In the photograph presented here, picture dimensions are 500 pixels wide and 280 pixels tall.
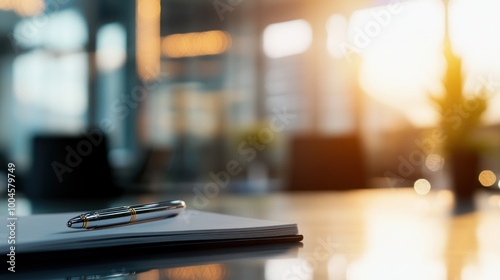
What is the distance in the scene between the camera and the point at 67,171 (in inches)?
76.2

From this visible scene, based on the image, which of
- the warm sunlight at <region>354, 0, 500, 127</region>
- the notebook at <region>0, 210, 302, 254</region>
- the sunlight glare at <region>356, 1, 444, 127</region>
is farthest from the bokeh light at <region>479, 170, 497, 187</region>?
the sunlight glare at <region>356, 1, 444, 127</region>

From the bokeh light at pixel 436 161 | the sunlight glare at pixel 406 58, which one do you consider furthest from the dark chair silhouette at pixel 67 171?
the sunlight glare at pixel 406 58

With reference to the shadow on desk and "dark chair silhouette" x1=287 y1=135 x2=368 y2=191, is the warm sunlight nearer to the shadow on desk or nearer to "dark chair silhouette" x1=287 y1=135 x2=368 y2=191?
"dark chair silhouette" x1=287 y1=135 x2=368 y2=191

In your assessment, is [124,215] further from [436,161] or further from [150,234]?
[436,161]

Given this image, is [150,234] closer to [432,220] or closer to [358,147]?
[432,220]

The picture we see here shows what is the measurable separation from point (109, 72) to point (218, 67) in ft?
4.49

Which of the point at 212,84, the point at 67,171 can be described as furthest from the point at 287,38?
the point at 67,171

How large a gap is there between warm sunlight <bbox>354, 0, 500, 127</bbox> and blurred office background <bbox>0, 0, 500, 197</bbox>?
0.02 m

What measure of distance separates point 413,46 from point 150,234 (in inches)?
194

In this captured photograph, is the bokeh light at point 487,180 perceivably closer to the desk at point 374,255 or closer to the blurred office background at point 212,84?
the desk at point 374,255

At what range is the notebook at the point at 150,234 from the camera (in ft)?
1.41

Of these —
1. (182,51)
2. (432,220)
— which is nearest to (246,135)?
(182,51)

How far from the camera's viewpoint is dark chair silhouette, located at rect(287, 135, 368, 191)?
2719mm

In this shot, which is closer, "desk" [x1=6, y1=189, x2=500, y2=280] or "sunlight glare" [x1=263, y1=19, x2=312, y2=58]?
"desk" [x1=6, y1=189, x2=500, y2=280]
